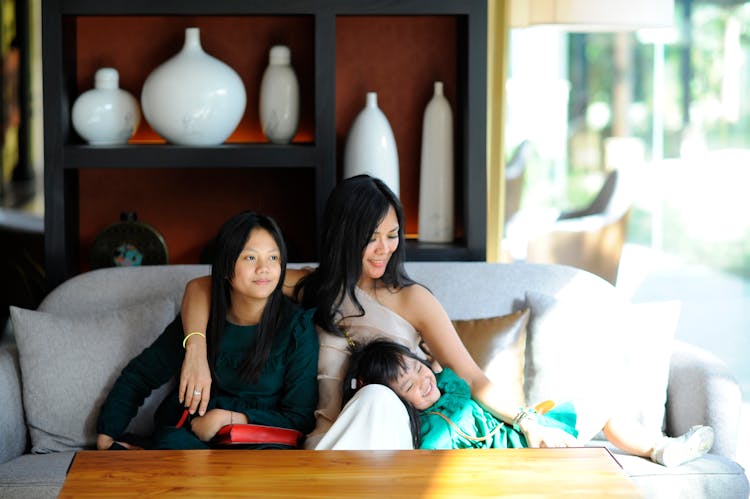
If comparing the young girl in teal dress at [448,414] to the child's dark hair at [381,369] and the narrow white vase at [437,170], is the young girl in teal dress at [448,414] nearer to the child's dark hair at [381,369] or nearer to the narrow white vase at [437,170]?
the child's dark hair at [381,369]

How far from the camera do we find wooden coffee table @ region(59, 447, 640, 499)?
76.4 inches

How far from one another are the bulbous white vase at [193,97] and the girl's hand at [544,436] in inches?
54.5

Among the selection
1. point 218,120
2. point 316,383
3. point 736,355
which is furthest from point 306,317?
point 736,355

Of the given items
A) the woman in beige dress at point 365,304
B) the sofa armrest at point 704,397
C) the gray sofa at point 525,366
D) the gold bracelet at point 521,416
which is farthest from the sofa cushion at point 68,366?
the sofa armrest at point 704,397

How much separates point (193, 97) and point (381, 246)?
0.86m

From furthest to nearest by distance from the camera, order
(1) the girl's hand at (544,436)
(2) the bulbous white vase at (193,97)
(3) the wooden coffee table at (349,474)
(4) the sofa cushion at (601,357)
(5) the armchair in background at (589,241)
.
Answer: (5) the armchair in background at (589,241), (2) the bulbous white vase at (193,97), (4) the sofa cushion at (601,357), (1) the girl's hand at (544,436), (3) the wooden coffee table at (349,474)

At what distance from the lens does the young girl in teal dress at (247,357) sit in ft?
8.63

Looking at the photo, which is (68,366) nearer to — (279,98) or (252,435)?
(252,435)

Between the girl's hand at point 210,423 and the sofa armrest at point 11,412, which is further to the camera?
the sofa armrest at point 11,412

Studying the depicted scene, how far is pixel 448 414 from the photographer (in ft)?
8.43

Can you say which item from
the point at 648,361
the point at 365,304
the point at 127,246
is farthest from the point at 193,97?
the point at 648,361

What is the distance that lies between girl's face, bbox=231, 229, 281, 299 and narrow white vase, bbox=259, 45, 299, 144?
32.3 inches

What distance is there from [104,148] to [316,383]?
113 cm

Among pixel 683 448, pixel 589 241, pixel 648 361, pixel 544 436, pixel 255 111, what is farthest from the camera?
pixel 589 241
